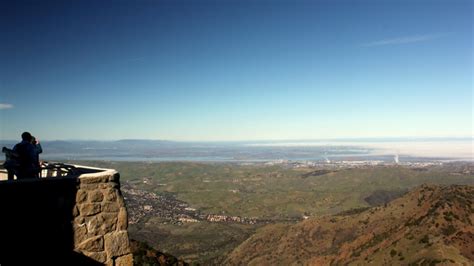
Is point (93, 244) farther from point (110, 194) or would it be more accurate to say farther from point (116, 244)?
point (110, 194)

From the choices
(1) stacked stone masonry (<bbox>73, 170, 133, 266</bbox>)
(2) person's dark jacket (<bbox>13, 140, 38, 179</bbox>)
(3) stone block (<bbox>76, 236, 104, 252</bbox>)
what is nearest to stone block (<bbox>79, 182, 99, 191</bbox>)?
(1) stacked stone masonry (<bbox>73, 170, 133, 266</bbox>)

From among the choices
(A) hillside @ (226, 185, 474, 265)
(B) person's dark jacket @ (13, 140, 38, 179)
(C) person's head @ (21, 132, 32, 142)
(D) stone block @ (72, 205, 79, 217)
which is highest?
(C) person's head @ (21, 132, 32, 142)

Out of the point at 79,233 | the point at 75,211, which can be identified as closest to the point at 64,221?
the point at 75,211

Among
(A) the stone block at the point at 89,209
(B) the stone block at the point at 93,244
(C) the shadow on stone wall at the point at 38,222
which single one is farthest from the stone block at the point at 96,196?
(B) the stone block at the point at 93,244

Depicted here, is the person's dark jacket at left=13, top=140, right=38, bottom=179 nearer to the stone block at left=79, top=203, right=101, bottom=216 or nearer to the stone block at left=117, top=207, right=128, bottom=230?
the stone block at left=79, top=203, right=101, bottom=216

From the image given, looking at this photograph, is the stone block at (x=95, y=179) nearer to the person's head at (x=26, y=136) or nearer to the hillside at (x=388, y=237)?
the person's head at (x=26, y=136)

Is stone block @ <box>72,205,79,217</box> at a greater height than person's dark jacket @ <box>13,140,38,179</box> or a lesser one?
lesser
